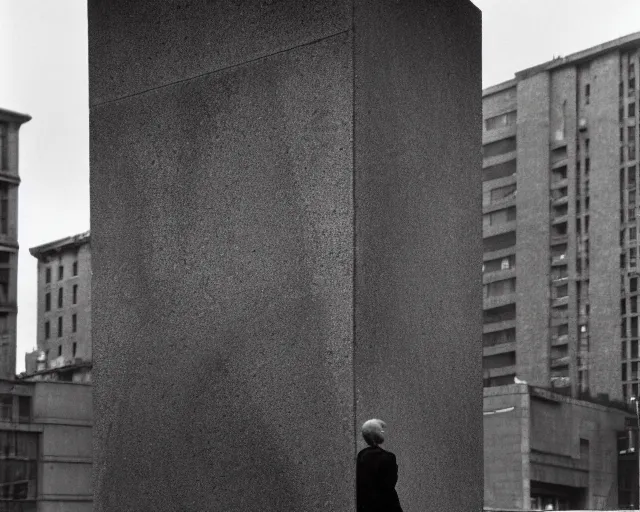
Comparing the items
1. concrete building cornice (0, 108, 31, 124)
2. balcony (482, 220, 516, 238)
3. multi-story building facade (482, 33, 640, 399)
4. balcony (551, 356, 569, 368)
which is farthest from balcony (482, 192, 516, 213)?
concrete building cornice (0, 108, 31, 124)

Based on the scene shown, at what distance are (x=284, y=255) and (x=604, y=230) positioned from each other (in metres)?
80.6

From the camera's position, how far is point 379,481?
4949 millimetres

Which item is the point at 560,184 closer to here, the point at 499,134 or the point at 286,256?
the point at 499,134

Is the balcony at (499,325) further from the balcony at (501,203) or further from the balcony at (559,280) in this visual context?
the balcony at (501,203)

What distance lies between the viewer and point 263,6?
235 inches

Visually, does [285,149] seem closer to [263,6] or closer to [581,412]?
[263,6]

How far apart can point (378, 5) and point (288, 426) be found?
82.8 inches

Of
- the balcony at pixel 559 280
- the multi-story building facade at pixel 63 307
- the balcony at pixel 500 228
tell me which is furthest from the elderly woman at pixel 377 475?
the multi-story building facade at pixel 63 307

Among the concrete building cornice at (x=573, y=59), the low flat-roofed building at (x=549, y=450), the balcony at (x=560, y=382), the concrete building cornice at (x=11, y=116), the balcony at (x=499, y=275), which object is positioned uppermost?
the concrete building cornice at (x=573, y=59)

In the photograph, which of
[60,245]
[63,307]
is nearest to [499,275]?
[63,307]

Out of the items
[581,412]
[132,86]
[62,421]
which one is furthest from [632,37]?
[132,86]

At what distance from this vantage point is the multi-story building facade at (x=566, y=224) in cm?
8225

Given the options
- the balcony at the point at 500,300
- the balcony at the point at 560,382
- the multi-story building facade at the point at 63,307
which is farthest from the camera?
the multi-story building facade at the point at 63,307

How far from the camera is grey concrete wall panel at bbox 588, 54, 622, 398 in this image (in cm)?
8162
